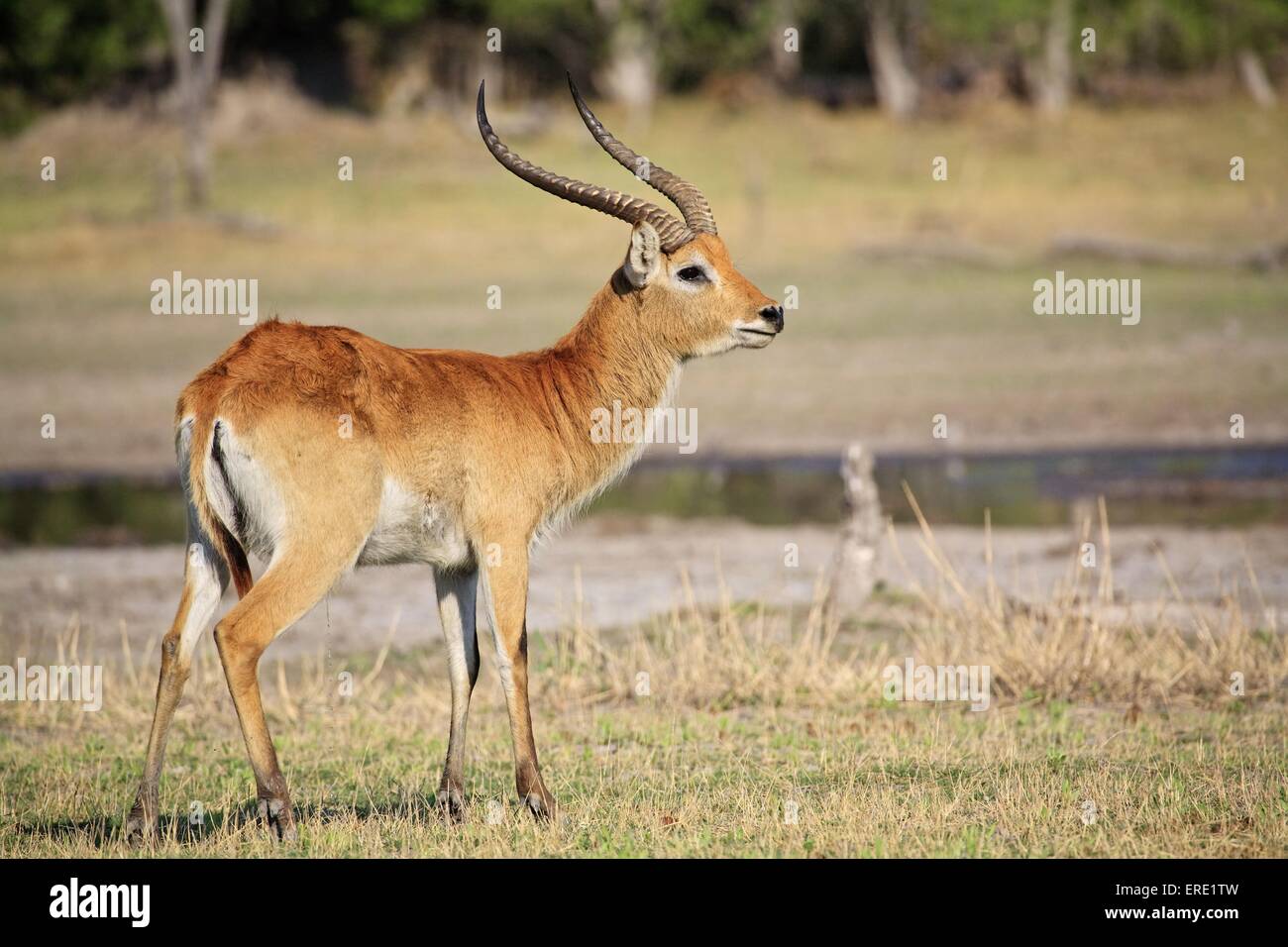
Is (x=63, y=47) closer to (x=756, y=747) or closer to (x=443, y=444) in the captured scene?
(x=756, y=747)

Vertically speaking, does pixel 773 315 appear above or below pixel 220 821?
above

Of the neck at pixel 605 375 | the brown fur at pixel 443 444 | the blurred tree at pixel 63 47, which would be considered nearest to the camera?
the brown fur at pixel 443 444

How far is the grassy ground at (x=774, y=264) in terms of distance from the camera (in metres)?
19.8

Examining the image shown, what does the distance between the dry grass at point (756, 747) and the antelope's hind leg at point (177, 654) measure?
0.56 ft

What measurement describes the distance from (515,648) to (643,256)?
1.80 metres

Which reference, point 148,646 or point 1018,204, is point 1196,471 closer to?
point 148,646

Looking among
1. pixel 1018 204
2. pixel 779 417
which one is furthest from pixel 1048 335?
pixel 1018 204

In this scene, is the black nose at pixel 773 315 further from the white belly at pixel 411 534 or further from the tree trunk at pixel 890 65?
the tree trunk at pixel 890 65

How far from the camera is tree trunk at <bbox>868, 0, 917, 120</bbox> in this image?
42281 mm

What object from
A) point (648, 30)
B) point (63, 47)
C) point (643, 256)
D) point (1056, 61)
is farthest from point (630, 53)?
point (643, 256)

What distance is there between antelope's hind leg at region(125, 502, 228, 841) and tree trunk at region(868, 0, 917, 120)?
3595cm

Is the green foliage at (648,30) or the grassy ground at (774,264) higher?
the green foliage at (648,30)

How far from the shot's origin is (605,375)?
317 inches

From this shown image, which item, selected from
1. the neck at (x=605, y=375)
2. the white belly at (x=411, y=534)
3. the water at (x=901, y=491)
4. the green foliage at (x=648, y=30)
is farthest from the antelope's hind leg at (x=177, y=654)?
the green foliage at (x=648, y=30)
